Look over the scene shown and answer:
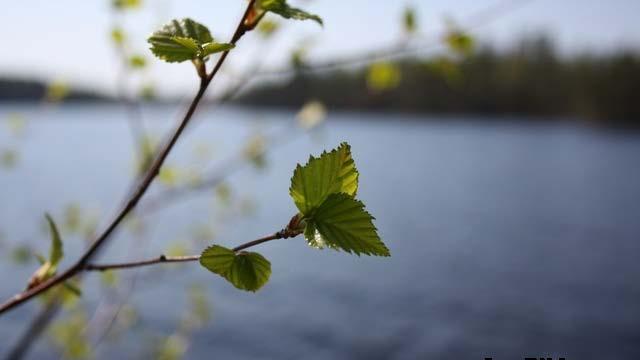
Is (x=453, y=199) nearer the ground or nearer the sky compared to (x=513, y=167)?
nearer the ground

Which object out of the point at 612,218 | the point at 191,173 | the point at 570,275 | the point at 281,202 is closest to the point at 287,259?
the point at 281,202

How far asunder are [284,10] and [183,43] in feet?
0.29

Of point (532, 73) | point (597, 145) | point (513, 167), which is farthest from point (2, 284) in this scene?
point (532, 73)

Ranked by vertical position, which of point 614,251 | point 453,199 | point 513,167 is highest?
point 513,167

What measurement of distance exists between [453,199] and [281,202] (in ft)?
20.2

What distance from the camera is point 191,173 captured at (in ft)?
9.18

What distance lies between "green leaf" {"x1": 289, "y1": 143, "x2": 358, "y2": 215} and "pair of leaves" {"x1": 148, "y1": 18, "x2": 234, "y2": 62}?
0.33 ft

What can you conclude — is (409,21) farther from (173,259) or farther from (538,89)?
(538,89)

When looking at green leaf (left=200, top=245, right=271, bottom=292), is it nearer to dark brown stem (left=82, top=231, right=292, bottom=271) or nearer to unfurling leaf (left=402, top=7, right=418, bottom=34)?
dark brown stem (left=82, top=231, right=292, bottom=271)

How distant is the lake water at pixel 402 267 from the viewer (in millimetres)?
9617

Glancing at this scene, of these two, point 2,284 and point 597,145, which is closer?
point 2,284

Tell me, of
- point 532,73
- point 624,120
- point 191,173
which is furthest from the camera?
point 532,73

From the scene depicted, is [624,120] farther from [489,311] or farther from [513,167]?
[489,311]

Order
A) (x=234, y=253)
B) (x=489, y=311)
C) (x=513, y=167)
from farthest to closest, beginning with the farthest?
1. (x=513, y=167)
2. (x=489, y=311)
3. (x=234, y=253)
